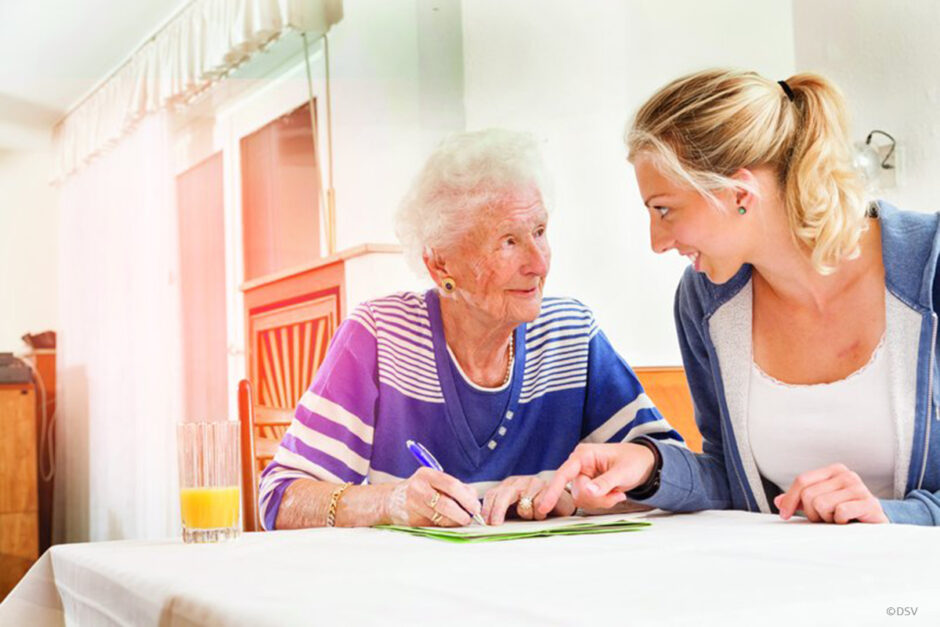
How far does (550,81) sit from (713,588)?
2.71 metres

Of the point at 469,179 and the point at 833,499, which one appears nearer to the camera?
the point at 833,499

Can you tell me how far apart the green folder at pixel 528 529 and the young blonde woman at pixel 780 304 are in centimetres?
3

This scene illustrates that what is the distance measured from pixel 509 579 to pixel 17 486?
9.77ft

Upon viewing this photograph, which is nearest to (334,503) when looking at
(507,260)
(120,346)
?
(507,260)

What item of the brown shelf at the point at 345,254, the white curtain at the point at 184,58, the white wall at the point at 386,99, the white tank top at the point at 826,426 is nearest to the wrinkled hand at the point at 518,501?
the white tank top at the point at 826,426

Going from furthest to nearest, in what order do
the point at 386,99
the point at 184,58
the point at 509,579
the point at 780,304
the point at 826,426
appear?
the point at 184,58 < the point at 386,99 < the point at 780,304 < the point at 826,426 < the point at 509,579

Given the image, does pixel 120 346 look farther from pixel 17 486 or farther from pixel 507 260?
pixel 507 260

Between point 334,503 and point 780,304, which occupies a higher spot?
point 780,304

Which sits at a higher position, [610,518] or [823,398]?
[823,398]

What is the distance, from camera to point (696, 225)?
133 centimetres

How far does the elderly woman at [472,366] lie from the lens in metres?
1.46

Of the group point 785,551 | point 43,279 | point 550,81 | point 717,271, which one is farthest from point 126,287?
point 785,551

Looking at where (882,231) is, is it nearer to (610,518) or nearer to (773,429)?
(773,429)

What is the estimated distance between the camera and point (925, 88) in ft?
9.31
